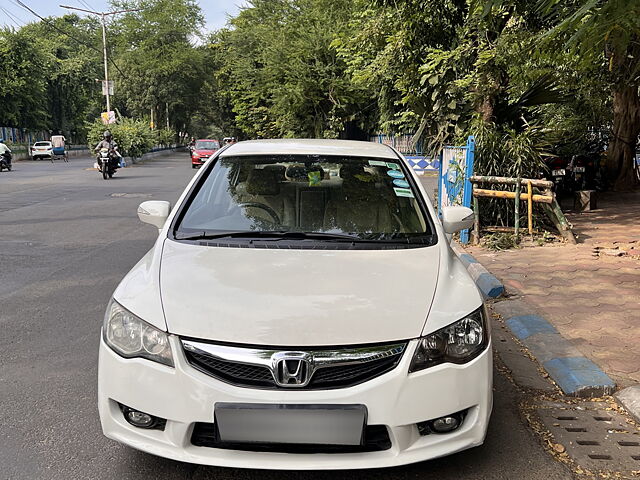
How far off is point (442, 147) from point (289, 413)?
849cm

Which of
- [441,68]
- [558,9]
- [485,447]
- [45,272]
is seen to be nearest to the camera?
[485,447]

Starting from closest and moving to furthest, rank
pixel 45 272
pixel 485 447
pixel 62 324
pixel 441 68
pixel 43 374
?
pixel 485 447 → pixel 43 374 → pixel 62 324 → pixel 45 272 → pixel 441 68

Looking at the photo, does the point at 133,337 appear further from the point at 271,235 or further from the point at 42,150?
the point at 42,150

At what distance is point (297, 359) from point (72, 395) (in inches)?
73.7

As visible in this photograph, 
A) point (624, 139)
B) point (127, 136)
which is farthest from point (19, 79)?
point (624, 139)

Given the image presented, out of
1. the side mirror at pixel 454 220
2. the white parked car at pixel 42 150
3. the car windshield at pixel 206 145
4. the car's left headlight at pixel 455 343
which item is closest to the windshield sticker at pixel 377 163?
the side mirror at pixel 454 220

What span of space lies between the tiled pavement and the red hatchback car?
22.8 m

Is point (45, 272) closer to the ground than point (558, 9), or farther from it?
closer to the ground

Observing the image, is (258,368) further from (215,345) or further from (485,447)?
(485,447)

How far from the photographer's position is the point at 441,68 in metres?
9.52

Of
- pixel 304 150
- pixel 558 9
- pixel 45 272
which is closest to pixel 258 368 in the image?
pixel 304 150

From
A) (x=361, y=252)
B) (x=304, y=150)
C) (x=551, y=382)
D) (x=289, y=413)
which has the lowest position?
(x=551, y=382)

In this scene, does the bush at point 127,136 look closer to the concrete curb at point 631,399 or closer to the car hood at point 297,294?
the car hood at point 297,294

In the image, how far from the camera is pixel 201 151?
30.1 m
